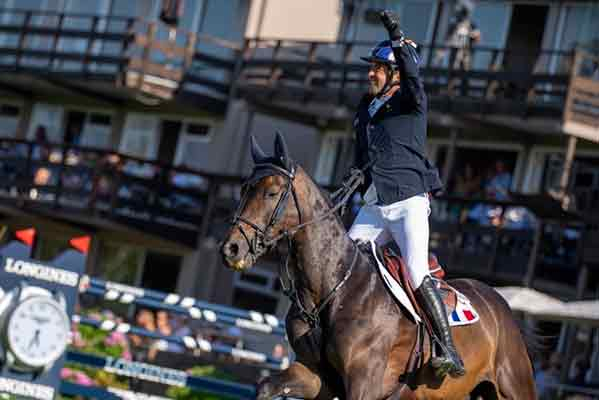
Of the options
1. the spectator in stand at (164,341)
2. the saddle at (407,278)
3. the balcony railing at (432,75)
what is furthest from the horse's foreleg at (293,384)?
the balcony railing at (432,75)

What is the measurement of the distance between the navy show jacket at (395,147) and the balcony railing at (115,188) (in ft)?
65.1

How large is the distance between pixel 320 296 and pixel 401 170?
1125mm

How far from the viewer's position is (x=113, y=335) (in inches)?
667

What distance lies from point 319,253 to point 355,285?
392 millimetres

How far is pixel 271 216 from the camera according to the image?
9469 mm

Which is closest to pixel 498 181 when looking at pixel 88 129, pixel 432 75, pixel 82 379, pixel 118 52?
pixel 432 75

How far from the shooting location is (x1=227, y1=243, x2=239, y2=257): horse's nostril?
912cm

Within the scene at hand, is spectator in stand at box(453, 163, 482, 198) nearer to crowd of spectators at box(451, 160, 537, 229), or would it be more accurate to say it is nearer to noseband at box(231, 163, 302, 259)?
crowd of spectators at box(451, 160, 537, 229)

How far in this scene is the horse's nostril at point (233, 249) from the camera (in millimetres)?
9125

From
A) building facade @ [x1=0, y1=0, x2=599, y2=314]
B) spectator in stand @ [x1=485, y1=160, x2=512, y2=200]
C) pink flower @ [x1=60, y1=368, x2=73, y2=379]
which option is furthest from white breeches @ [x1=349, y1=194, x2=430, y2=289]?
spectator in stand @ [x1=485, y1=160, x2=512, y2=200]

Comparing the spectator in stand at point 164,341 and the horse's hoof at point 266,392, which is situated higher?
the horse's hoof at point 266,392

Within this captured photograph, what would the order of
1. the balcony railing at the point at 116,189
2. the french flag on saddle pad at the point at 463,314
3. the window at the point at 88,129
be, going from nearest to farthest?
the french flag on saddle pad at the point at 463,314, the balcony railing at the point at 116,189, the window at the point at 88,129

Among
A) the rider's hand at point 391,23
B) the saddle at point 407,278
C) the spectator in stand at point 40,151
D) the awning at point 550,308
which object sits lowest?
the awning at point 550,308

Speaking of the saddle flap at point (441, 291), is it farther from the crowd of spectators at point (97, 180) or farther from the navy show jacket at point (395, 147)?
the crowd of spectators at point (97, 180)
